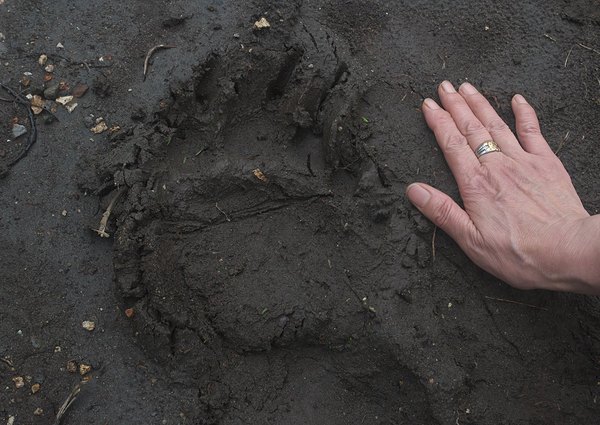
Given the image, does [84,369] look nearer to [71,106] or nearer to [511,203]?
[71,106]

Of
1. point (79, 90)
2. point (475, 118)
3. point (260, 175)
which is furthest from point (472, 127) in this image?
point (79, 90)

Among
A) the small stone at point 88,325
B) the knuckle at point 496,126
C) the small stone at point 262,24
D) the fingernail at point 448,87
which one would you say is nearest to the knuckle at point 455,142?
the knuckle at point 496,126

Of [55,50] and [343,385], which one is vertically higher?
[55,50]

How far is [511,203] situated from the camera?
2.08 m

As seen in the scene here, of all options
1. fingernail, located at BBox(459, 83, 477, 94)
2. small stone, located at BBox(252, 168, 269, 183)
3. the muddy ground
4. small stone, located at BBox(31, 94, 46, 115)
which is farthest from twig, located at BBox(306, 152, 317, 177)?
small stone, located at BBox(31, 94, 46, 115)

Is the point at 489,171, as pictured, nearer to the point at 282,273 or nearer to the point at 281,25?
the point at 282,273

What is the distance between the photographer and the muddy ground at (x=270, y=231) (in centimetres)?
209

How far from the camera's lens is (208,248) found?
7.41 feet

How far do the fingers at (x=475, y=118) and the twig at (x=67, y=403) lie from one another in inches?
73.4

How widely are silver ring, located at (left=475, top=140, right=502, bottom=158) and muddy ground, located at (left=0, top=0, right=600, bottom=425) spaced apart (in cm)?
15

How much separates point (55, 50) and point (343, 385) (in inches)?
80.4

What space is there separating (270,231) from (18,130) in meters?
1.22

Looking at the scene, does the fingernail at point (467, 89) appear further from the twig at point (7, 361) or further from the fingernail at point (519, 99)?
the twig at point (7, 361)

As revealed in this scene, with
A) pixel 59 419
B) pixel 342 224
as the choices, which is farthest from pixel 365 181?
pixel 59 419
